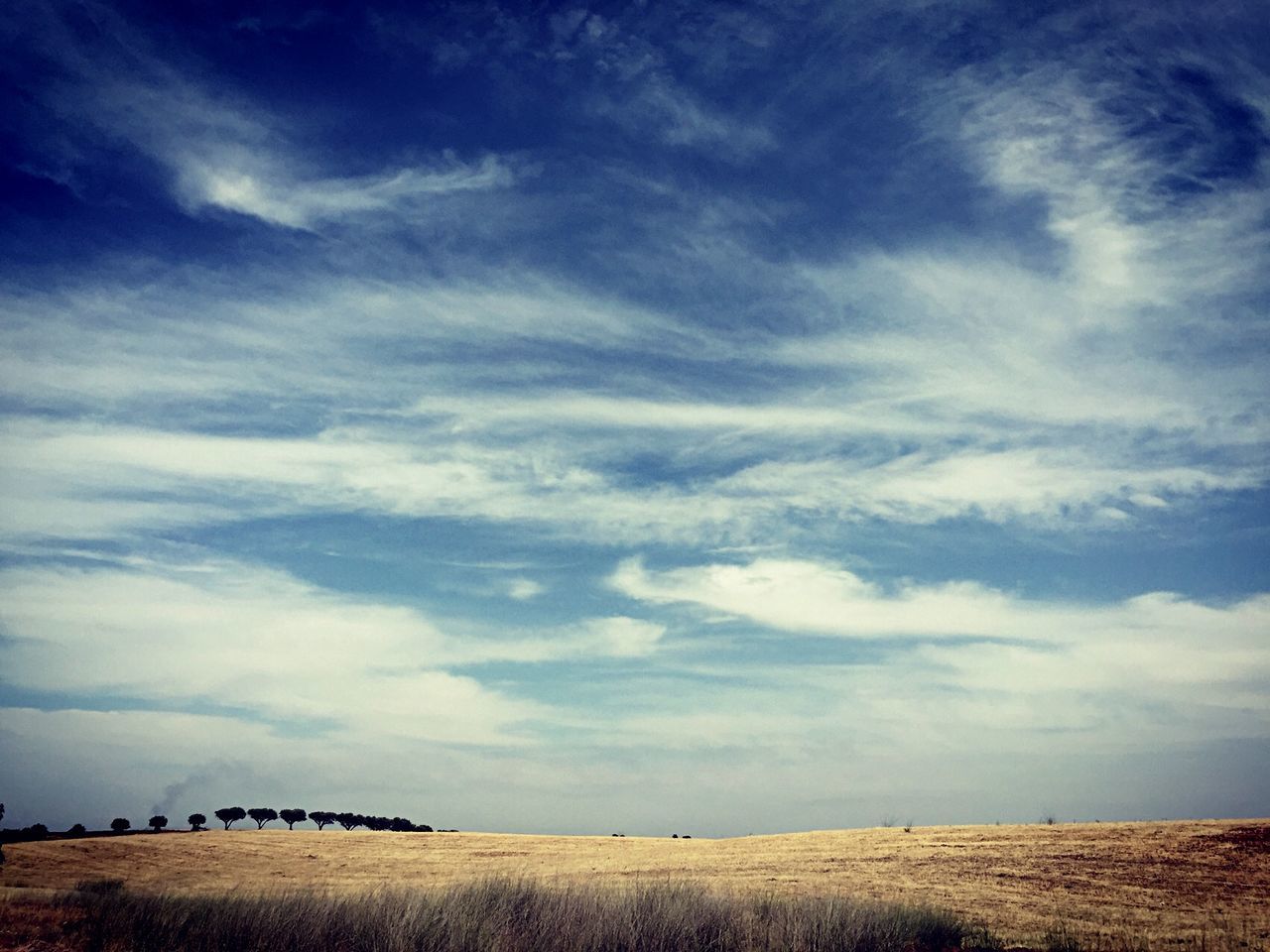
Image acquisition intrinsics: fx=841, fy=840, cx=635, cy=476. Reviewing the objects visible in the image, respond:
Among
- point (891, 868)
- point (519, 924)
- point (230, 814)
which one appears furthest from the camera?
point (230, 814)

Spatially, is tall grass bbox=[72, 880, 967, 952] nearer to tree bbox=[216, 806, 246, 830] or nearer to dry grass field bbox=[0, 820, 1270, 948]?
dry grass field bbox=[0, 820, 1270, 948]

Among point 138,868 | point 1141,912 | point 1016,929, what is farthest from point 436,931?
Result: point 138,868

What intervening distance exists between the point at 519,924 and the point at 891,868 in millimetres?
21368

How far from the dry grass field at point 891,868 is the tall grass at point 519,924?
433 centimetres

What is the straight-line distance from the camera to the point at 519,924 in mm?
18922

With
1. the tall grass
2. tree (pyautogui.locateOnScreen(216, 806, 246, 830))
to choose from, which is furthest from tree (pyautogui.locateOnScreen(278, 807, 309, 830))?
the tall grass

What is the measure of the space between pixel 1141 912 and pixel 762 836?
111 feet

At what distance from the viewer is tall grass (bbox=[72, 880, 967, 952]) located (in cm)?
1770

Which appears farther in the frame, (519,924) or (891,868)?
(891,868)

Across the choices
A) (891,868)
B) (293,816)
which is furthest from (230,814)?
(891,868)

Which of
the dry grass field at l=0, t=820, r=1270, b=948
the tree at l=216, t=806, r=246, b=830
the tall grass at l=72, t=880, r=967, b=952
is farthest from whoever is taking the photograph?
the tree at l=216, t=806, r=246, b=830

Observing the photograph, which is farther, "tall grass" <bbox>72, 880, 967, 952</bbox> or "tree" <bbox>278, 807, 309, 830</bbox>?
"tree" <bbox>278, 807, 309, 830</bbox>

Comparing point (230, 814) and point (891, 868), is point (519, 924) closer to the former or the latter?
point (891, 868)

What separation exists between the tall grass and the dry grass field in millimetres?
4325
